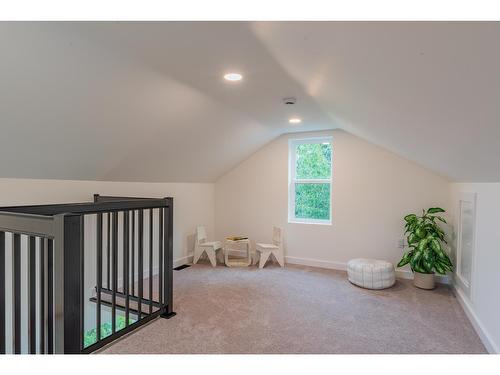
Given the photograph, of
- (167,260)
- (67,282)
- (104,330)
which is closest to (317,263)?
(167,260)

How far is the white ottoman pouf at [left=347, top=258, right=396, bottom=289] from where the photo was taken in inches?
133

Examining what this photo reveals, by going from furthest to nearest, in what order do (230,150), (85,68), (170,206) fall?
(230,150) < (170,206) < (85,68)

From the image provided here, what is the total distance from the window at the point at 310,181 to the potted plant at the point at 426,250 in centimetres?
115

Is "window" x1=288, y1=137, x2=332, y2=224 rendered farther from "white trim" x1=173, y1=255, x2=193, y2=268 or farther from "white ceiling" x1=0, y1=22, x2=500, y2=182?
"white trim" x1=173, y1=255, x2=193, y2=268

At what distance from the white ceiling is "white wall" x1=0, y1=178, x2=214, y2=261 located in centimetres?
14

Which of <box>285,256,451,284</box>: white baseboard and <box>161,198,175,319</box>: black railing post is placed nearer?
<box>161,198,175,319</box>: black railing post

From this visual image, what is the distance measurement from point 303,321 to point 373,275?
1238 mm

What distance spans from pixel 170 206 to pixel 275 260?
247 cm

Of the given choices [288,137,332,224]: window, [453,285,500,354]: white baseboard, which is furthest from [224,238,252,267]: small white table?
[453,285,500,354]: white baseboard

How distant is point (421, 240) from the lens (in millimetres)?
3375

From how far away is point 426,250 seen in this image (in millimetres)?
3346

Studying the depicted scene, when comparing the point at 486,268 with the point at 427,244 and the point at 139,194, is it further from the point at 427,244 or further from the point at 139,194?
the point at 139,194

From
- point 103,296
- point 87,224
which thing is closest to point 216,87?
point 87,224
